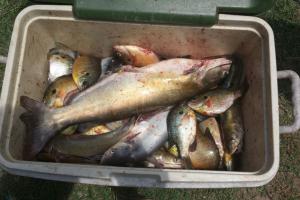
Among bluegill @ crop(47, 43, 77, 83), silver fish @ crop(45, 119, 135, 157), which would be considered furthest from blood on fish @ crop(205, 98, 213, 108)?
bluegill @ crop(47, 43, 77, 83)

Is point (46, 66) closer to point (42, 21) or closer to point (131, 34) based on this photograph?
point (42, 21)

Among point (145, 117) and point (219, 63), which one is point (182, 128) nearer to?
point (145, 117)

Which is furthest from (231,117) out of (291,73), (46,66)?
(46,66)

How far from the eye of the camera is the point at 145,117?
195cm

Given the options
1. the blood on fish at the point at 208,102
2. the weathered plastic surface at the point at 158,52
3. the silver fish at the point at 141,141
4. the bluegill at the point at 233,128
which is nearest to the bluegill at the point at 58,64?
the weathered plastic surface at the point at 158,52

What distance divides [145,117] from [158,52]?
1.49ft

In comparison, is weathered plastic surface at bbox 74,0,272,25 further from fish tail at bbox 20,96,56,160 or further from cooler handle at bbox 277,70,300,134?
fish tail at bbox 20,96,56,160

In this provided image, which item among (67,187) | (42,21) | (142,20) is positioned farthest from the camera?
(67,187)

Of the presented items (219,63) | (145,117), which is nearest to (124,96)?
(145,117)

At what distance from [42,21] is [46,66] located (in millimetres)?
288

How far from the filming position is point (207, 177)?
1.59m

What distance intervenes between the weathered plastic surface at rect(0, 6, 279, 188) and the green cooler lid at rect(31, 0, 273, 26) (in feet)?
0.23

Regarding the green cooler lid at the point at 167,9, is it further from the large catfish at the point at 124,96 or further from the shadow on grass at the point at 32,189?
the shadow on grass at the point at 32,189

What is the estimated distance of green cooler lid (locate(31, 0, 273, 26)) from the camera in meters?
1.84
